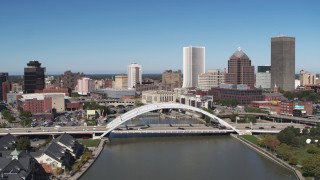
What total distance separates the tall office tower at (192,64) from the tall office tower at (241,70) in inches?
843

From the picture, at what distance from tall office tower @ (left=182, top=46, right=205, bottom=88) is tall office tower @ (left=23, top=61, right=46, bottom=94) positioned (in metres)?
36.6

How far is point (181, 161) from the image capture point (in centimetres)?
2628

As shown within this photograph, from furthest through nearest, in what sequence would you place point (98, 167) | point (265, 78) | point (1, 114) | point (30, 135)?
point (265, 78), point (1, 114), point (30, 135), point (98, 167)

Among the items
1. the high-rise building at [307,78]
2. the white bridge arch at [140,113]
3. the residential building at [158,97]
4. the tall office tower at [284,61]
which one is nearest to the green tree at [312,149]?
the white bridge arch at [140,113]

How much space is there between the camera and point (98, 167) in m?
24.3

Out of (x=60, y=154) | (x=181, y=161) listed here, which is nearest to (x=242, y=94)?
(x=181, y=161)

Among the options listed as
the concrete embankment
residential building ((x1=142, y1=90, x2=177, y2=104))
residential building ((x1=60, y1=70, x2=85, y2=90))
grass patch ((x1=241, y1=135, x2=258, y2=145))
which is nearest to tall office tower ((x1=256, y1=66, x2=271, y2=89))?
residential building ((x1=142, y1=90, x2=177, y2=104))

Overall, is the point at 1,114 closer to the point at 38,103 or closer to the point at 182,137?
the point at 38,103

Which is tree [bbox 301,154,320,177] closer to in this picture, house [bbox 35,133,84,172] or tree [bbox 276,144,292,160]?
tree [bbox 276,144,292,160]

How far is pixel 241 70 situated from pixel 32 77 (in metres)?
35.8

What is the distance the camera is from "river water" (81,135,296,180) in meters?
22.6

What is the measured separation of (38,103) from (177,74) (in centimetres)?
5593

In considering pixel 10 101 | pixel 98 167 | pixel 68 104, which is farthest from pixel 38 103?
pixel 98 167

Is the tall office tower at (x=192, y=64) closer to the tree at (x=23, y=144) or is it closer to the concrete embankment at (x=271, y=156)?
the concrete embankment at (x=271, y=156)
